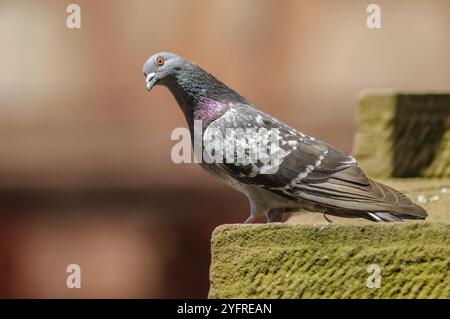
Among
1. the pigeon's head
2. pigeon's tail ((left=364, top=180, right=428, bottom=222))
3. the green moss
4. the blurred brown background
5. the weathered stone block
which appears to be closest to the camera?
the green moss

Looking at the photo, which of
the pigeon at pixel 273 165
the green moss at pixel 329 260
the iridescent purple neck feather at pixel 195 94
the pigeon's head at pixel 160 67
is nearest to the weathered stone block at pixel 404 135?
the pigeon at pixel 273 165

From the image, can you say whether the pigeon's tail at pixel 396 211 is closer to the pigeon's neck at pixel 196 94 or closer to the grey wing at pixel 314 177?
the grey wing at pixel 314 177

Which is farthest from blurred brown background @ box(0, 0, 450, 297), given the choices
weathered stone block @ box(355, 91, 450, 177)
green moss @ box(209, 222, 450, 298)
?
green moss @ box(209, 222, 450, 298)

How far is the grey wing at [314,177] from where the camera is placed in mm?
5449

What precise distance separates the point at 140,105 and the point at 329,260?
21.7 ft

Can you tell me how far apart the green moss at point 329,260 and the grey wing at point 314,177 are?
56 centimetres

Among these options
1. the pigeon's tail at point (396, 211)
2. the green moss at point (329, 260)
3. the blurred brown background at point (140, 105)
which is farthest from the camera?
the blurred brown background at point (140, 105)

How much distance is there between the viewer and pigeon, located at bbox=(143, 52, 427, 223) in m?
5.48

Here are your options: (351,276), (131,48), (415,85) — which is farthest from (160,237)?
(351,276)

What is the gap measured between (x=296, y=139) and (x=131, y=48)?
229 inches

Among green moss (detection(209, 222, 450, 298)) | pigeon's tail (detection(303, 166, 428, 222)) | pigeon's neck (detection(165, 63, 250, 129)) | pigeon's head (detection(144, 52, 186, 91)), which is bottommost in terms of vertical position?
green moss (detection(209, 222, 450, 298))

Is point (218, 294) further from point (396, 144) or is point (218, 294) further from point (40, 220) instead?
point (40, 220)

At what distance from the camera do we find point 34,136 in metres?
11.6

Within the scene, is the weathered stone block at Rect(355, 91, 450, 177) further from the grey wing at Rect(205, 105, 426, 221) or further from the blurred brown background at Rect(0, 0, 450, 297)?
the blurred brown background at Rect(0, 0, 450, 297)
